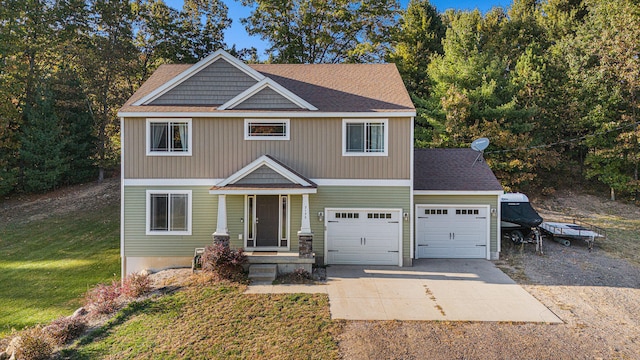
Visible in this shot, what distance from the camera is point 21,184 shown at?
72.3ft

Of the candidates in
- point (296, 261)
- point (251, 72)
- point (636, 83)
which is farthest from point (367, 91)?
point (636, 83)

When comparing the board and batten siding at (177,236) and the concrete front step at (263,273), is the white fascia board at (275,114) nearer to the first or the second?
the board and batten siding at (177,236)

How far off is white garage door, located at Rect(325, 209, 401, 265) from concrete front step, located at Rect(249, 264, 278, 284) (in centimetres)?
208

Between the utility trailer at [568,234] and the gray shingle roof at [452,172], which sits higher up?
the gray shingle roof at [452,172]

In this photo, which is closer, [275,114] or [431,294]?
[431,294]

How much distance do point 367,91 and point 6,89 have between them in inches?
937

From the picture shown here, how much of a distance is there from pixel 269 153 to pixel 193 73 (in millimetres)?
3771

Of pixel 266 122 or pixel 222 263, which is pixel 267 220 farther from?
pixel 266 122

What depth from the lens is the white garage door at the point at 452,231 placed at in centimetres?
1145

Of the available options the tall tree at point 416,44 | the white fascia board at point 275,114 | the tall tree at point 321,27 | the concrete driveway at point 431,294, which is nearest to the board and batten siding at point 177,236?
the white fascia board at point 275,114

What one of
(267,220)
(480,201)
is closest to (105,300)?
(267,220)

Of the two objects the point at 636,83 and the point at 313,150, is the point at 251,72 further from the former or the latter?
the point at 636,83

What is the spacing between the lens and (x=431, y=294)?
27.7 ft

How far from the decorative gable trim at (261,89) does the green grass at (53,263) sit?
24.3ft
